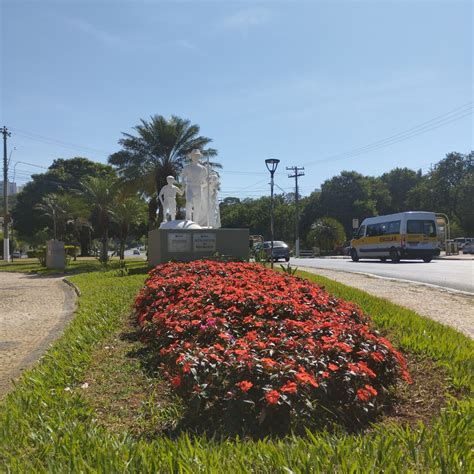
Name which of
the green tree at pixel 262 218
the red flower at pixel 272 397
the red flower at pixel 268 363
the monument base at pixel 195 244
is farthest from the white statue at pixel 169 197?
the green tree at pixel 262 218

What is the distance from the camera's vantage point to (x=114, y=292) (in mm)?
10797

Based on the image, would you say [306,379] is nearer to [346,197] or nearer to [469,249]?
[469,249]

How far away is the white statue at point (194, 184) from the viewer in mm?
17266

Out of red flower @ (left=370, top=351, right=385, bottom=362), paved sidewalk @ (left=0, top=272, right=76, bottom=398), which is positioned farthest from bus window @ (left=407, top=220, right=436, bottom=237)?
red flower @ (left=370, top=351, right=385, bottom=362)

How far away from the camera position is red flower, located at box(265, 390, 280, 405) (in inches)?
116

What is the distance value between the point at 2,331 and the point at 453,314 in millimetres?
7203

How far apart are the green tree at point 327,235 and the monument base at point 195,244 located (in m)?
34.8

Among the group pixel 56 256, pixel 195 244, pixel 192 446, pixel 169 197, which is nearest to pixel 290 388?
pixel 192 446

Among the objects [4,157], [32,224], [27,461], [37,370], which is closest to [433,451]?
[27,461]

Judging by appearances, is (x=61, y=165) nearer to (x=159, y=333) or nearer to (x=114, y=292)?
(x=114, y=292)

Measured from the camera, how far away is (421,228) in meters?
25.6

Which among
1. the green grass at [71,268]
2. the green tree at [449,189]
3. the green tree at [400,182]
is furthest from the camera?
the green tree at [400,182]

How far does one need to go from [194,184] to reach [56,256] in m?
13.1

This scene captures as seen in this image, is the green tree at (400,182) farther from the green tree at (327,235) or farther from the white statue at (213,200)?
the white statue at (213,200)
